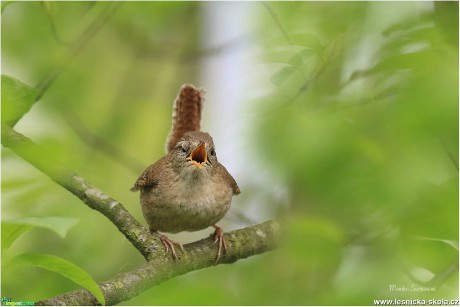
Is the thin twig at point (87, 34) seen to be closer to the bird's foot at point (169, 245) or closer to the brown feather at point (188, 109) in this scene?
the brown feather at point (188, 109)

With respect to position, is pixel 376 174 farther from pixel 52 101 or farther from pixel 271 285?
pixel 52 101

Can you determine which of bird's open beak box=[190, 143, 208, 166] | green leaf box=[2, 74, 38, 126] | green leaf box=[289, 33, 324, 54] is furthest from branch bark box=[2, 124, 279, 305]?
green leaf box=[289, 33, 324, 54]

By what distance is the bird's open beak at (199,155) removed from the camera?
3336mm

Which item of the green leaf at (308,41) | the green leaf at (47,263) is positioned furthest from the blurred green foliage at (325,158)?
the green leaf at (47,263)

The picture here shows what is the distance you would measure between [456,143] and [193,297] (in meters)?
1.03

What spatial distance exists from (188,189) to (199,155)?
19 cm

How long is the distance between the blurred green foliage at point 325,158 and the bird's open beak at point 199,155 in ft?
1.53

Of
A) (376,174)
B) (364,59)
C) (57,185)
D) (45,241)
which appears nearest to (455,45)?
(364,59)

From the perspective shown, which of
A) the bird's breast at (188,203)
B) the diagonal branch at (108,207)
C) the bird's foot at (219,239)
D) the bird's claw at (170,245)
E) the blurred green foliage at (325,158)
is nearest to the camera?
the blurred green foliage at (325,158)

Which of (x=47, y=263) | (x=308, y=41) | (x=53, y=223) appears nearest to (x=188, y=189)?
(x=308, y=41)

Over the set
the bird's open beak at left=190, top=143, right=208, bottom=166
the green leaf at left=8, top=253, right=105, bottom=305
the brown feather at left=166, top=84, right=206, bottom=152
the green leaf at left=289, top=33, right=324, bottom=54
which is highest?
the brown feather at left=166, top=84, right=206, bottom=152

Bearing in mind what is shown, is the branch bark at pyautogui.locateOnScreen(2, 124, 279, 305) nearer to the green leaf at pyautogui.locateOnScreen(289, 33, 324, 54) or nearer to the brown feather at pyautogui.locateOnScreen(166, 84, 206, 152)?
the brown feather at pyautogui.locateOnScreen(166, 84, 206, 152)

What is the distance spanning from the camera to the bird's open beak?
10.9 feet

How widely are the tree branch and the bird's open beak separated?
403 millimetres
